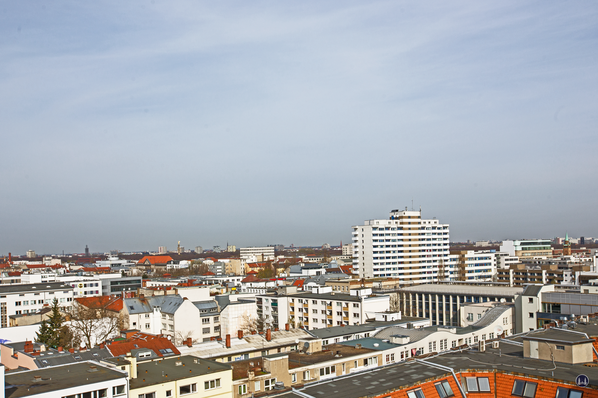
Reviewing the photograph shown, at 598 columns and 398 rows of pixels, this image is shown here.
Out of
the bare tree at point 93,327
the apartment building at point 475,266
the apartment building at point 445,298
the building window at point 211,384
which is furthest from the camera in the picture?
the apartment building at point 475,266

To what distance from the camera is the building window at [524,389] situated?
2525 cm

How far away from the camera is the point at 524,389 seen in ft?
83.8

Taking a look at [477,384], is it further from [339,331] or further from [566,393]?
[339,331]

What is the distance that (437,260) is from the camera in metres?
142

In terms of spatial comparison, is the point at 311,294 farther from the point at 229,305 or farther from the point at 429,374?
the point at 429,374

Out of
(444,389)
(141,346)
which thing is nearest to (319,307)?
(141,346)

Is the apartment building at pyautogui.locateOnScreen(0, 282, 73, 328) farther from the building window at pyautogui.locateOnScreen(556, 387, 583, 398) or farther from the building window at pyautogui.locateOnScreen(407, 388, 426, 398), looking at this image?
the building window at pyautogui.locateOnScreen(556, 387, 583, 398)

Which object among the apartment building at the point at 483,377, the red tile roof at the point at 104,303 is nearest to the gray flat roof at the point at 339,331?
the apartment building at the point at 483,377

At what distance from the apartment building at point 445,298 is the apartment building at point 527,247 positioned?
342 ft

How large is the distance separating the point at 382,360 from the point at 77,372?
21.2 metres

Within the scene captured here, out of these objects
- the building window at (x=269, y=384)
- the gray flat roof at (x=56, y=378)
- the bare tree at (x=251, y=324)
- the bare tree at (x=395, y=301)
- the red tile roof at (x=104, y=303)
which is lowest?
the bare tree at (x=251, y=324)

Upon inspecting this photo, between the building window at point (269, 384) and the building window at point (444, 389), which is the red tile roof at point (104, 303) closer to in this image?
the building window at point (269, 384)

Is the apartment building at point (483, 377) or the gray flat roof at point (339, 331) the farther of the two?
the gray flat roof at point (339, 331)

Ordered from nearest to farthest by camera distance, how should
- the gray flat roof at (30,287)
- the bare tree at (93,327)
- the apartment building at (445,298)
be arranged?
the bare tree at (93,327) < the apartment building at (445,298) < the gray flat roof at (30,287)
